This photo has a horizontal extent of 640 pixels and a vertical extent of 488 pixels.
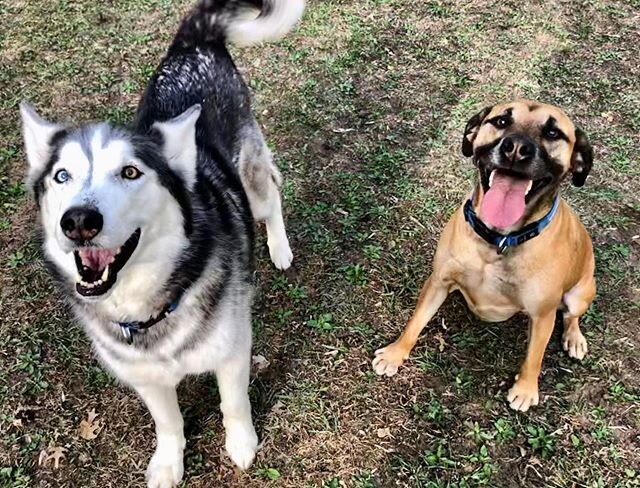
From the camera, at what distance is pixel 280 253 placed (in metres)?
3.95

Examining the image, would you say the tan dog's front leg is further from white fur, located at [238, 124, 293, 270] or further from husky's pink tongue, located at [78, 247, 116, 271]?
husky's pink tongue, located at [78, 247, 116, 271]

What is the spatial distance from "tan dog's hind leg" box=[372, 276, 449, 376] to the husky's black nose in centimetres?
179

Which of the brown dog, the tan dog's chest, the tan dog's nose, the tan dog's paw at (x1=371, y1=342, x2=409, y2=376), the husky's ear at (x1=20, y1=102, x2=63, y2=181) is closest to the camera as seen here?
the husky's ear at (x1=20, y1=102, x2=63, y2=181)

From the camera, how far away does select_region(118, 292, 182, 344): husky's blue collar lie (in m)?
2.49

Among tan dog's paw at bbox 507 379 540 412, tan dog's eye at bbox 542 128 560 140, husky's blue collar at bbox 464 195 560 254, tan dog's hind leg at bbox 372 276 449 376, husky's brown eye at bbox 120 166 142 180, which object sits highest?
husky's brown eye at bbox 120 166 142 180

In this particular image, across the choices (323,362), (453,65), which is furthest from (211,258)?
(453,65)

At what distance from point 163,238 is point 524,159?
1.47 metres

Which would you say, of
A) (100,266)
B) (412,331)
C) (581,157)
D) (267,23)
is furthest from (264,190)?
(581,157)

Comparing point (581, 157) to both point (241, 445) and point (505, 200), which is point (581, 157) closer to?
point (505, 200)

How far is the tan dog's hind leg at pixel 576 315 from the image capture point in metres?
3.34

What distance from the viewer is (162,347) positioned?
101 inches

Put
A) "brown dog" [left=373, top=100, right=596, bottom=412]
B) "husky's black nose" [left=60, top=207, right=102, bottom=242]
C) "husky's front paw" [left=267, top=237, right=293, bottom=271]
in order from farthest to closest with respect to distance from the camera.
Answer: "husky's front paw" [left=267, top=237, right=293, bottom=271] < "brown dog" [left=373, top=100, right=596, bottom=412] < "husky's black nose" [left=60, top=207, right=102, bottom=242]

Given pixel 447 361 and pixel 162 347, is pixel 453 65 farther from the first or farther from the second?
pixel 162 347

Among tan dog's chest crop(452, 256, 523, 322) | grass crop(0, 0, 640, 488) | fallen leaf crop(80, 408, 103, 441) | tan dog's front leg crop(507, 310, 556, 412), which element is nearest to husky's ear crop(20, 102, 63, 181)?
grass crop(0, 0, 640, 488)
